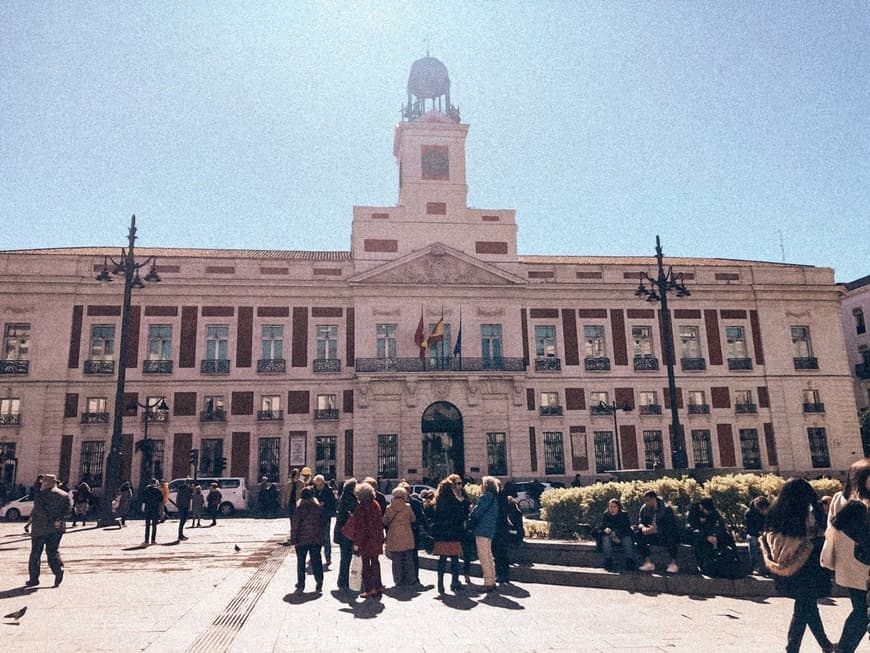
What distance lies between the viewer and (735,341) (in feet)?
120

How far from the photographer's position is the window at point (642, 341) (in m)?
35.5

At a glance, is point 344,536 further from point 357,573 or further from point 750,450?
point 750,450

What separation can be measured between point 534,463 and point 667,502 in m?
22.2

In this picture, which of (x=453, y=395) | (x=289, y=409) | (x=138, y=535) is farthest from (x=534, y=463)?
(x=138, y=535)

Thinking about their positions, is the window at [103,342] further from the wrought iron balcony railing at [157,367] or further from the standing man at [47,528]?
the standing man at [47,528]

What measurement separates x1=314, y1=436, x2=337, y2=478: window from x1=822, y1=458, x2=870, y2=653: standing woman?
28.1 metres

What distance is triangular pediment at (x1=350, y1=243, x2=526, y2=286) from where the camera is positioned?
34.0 meters

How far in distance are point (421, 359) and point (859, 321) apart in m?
32.8

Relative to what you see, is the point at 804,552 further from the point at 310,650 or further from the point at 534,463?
the point at 534,463

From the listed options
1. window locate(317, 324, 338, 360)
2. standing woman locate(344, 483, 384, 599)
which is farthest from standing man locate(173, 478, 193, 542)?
window locate(317, 324, 338, 360)

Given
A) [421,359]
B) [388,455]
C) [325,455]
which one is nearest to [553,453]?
[421,359]

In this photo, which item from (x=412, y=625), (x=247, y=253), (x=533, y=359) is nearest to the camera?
(x=412, y=625)

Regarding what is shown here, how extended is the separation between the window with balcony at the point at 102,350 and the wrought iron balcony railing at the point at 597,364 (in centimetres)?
2385

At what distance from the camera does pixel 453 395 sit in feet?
109
